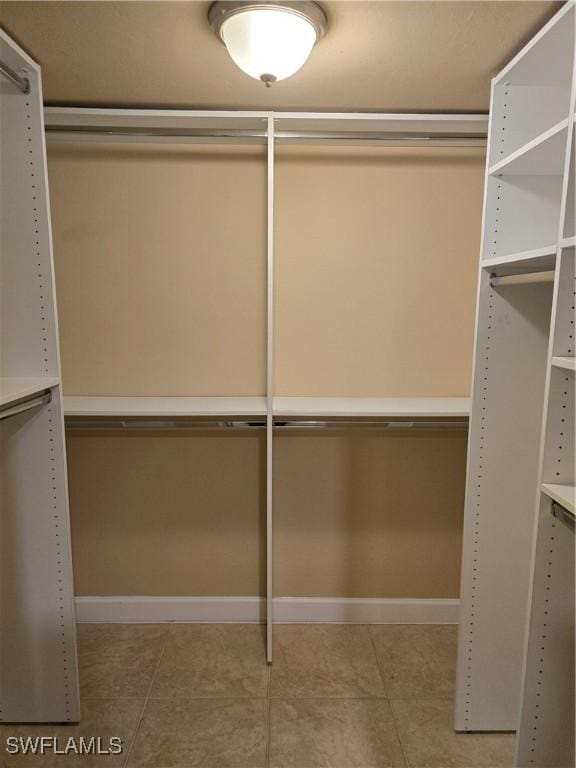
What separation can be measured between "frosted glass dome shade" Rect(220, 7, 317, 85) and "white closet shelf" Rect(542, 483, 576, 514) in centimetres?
119

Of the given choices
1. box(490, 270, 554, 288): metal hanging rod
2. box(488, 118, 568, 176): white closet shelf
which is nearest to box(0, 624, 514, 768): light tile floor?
box(490, 270, 554, 288): metal hanging rod

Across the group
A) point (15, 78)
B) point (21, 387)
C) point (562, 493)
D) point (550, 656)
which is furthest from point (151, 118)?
point (550, 656)

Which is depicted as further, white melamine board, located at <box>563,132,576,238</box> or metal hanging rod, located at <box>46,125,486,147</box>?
metal hanging rod, located at <box>46,125,486,147</box>

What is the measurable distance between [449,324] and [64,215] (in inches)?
64.6

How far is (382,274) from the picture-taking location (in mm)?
2146

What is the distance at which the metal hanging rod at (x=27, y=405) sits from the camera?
1403 millimetres

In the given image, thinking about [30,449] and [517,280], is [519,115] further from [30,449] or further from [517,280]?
[30,449]

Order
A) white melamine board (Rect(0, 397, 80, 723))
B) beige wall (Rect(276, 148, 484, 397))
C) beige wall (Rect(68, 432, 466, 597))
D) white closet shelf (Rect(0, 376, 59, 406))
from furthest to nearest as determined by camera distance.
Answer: beige wall (Rect(68, 432, 466, 597)) < beige wall (Rect(276, 148, 484, 397)) < white melamine board (Rect(0, 397, 80, 723)) < white closet shelf (Rect(0, 376, 59, 406))

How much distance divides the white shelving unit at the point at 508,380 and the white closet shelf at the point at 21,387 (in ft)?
4.30

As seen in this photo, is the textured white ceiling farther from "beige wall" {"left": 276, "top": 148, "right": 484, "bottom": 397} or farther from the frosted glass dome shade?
"beige wall" {"left": 276, "top": 148, "right": 484, "bottom": 397}

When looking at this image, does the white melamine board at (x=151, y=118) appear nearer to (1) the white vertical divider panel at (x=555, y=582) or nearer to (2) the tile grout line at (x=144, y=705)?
(1) the white vertical divider panel at (x=555, y=582)

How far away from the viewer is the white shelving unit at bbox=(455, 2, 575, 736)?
1.49m

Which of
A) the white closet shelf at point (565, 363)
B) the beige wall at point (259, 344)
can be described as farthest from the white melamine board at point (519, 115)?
the white closet shelf at point (565, 363)

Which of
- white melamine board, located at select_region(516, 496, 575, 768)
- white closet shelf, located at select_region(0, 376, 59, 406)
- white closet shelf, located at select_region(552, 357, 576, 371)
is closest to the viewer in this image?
white closet shelf, located at select_region(552, 357, 576, 371)
